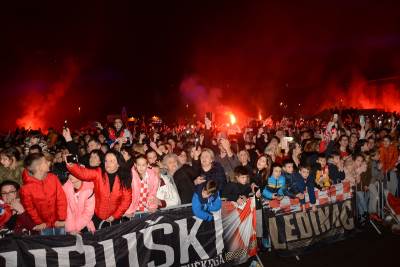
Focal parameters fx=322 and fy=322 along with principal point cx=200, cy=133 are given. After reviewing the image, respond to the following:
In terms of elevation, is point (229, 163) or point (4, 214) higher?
point (229, 163)

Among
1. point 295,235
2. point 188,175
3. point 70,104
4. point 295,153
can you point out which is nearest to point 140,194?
point 188,175

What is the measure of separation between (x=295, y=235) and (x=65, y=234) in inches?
155

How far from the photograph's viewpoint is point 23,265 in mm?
4105

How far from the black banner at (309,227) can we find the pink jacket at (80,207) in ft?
9.80

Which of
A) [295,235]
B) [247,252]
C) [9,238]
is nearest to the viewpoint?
[9,238]

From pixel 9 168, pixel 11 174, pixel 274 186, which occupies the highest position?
pixel 9 168

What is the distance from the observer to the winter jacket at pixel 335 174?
273 inches

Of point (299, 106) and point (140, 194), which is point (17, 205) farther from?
point (299, 106)

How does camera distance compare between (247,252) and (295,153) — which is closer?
(247,252)

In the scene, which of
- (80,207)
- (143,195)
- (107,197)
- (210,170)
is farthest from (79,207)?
(210,170)

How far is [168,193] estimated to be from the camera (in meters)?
5.44

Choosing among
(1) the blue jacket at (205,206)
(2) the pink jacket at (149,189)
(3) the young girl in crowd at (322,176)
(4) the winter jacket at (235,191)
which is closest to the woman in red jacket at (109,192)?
(2) the pink jacket at (149,189)

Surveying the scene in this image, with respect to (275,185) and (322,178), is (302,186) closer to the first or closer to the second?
(275,185)

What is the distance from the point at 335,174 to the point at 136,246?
15.0ft
